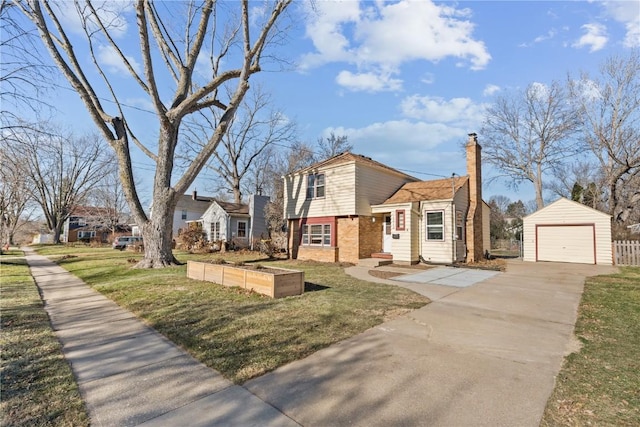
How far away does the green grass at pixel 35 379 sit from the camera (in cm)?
264

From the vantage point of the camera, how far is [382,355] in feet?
13.5

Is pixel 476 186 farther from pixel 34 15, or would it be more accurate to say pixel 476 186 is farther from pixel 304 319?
pixel 34 15

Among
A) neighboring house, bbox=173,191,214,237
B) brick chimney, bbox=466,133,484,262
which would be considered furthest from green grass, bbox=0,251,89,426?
neighboring house, bbox=173,191,214,237

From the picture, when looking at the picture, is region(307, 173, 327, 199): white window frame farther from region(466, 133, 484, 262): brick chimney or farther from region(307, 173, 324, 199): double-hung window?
region(466, 133, 484, 262): brick chimney

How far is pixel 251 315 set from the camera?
580 centimetres

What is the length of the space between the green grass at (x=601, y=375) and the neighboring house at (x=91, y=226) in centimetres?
4766

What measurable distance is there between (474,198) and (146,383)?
52.5 feet

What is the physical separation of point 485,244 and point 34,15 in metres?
22.5

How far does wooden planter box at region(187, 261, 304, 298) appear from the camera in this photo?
7324mm

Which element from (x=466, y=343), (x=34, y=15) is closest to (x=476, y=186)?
(x=466, y=343)

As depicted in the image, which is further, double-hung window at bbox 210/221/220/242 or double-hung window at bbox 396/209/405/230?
double-hung window at bbox 210/221/220/242

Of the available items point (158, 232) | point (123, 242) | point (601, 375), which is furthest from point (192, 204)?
point (601, 375)

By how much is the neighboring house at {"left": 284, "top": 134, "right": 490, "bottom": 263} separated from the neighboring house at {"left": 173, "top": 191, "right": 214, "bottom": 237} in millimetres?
24786

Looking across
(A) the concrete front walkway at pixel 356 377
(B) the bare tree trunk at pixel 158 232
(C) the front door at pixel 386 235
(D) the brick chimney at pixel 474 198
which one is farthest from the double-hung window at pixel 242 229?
(A) the concrete front walkway at pixel 356 377
